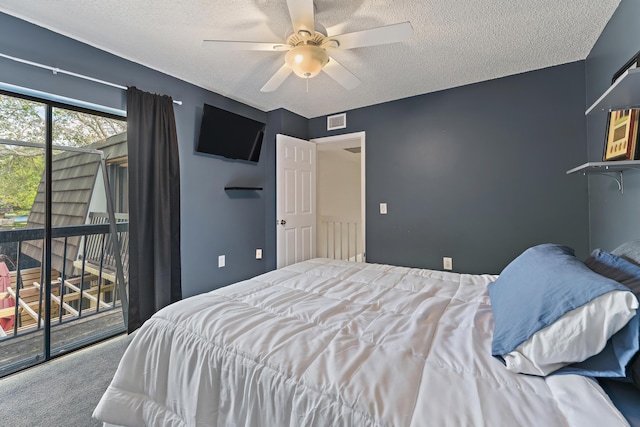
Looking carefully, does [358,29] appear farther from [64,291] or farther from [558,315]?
[64,291]

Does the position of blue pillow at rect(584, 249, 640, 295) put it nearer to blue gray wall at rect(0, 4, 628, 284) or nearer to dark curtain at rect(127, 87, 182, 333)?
blue gray wall at rect(0, 4, 628, 284)

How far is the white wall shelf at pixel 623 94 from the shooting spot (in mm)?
1141

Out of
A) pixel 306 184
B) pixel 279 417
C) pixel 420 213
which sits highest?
pixel 306 184

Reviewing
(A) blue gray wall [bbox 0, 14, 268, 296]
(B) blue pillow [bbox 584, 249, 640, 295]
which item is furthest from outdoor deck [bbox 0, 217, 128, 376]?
(B) blue pillow [bbox 584, 249, 640, 295]

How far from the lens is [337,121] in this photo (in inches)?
149

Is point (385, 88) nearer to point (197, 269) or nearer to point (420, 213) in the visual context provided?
point (420, 213)

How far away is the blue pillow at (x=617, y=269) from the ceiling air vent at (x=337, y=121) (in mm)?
3018

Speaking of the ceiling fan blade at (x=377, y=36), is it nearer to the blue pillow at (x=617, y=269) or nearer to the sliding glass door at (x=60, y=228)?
the blue pillow at (x=617, y=269)

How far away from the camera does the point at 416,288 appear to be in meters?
1.60

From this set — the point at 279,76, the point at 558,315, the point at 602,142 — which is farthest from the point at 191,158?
the point at 602,142

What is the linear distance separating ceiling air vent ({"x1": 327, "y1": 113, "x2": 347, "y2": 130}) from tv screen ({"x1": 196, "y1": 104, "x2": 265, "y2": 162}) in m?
0.95

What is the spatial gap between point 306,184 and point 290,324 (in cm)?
287

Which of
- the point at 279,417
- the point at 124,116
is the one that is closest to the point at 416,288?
the point at 279,417

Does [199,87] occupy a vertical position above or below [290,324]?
above
